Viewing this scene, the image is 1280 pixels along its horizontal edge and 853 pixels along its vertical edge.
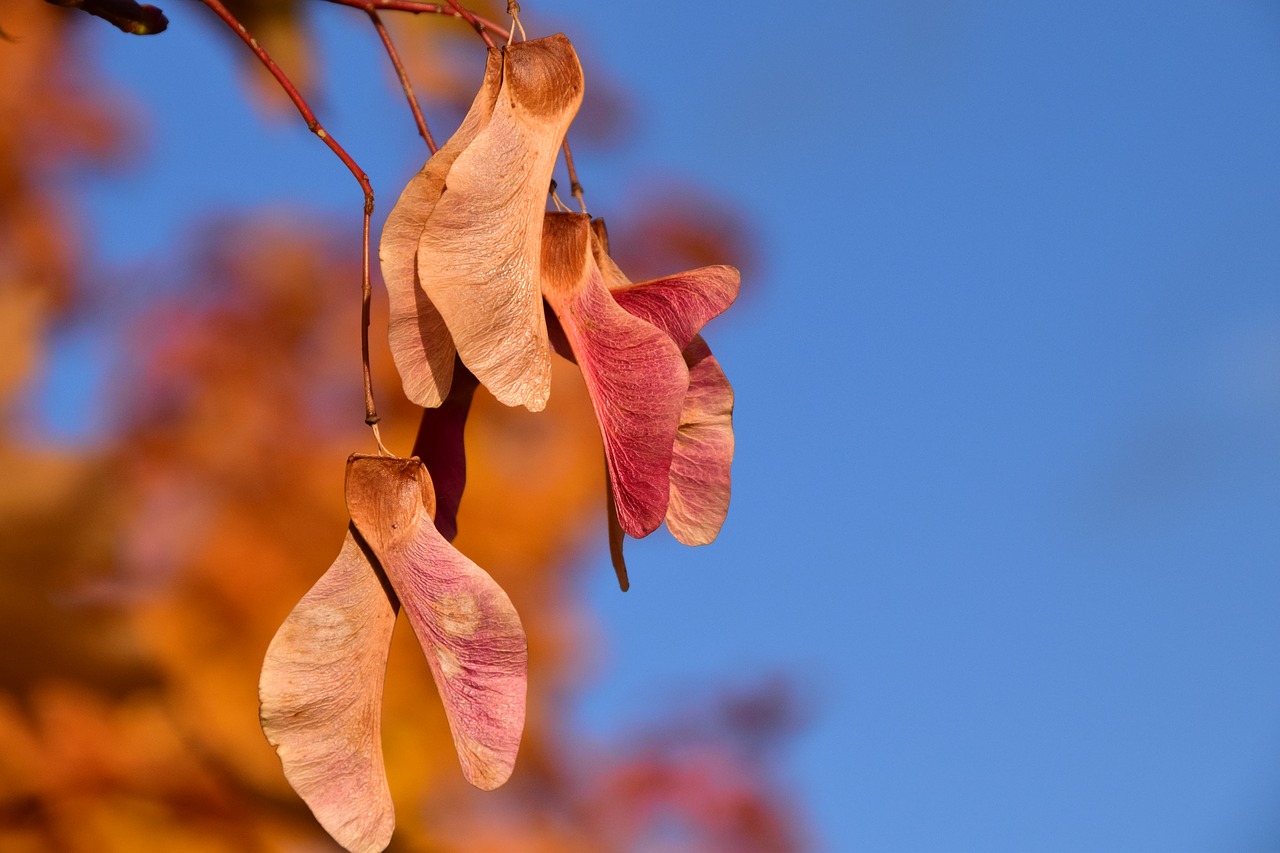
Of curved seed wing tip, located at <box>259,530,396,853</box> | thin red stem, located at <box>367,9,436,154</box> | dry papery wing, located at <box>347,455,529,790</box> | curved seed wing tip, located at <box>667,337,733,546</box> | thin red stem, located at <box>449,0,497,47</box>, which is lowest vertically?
curved seed wing tip, located at <box>259,530,396,853</box>

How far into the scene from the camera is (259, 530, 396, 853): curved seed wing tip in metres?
0.20

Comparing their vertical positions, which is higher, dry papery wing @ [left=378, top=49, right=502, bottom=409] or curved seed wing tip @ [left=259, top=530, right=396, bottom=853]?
dry papery wing @ [left=378, top=49, right=502, bottom=409]

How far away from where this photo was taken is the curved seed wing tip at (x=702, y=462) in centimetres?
23

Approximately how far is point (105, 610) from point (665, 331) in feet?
3.27

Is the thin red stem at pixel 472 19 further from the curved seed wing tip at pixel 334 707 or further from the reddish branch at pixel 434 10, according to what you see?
the curved seed wing tip at pixel 334 707

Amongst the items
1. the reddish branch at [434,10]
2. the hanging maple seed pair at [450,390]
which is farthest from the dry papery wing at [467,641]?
A: the reddish branch at [434,10]

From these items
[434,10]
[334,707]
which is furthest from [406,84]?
[334,707]

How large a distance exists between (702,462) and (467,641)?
6cm

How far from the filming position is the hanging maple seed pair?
0.64ft

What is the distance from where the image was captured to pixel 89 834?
1184mm

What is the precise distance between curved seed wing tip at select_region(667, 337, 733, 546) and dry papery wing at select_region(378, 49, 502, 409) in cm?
5

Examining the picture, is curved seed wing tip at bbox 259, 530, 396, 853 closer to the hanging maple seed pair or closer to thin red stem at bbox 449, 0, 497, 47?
the hanging maple seed pair

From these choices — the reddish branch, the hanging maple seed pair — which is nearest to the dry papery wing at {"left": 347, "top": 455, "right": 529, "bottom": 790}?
the hanging maple seed pair

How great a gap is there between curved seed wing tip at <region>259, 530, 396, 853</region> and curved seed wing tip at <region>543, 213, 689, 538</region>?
0.05 metres
